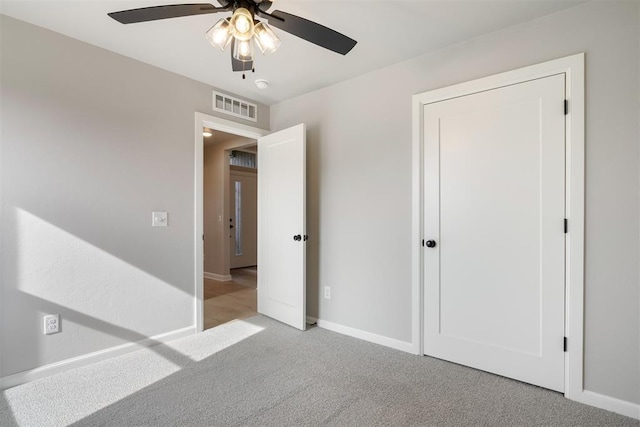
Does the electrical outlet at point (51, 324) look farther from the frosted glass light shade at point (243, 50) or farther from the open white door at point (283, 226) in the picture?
the frosted glass light shade at point (243, 50)

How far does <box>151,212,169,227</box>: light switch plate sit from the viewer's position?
2.80 m

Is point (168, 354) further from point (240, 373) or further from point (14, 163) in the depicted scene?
point (14, 163)

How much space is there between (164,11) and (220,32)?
256 millimetres

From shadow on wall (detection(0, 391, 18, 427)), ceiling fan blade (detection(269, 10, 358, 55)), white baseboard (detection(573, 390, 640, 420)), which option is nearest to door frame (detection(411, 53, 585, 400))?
white baseboard (detection(573, 390, 640, 420))

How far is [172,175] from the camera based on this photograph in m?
2.94

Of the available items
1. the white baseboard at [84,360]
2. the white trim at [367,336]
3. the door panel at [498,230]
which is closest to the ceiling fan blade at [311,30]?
the door panel at [498,230]

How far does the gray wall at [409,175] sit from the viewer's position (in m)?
1.86

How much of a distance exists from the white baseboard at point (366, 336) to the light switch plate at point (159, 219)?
1737 millimetres

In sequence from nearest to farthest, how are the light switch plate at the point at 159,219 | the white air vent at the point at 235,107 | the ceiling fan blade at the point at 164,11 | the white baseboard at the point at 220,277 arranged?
the ceiling fan blade at the point at 164,11, the light switch plate at the point at 159,219, the white air vent at the point at 235,107, the white baseboard at the point at 220,277

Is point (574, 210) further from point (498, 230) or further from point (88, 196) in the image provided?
point (88, 196)

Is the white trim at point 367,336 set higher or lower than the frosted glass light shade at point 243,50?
lower

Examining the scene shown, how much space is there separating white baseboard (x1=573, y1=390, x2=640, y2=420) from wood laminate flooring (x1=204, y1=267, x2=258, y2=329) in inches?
115

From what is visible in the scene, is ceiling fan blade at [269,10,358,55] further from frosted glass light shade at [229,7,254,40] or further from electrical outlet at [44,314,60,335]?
electrical outlet at [44,314,60,335]

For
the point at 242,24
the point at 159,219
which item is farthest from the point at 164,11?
the point at 159,219
